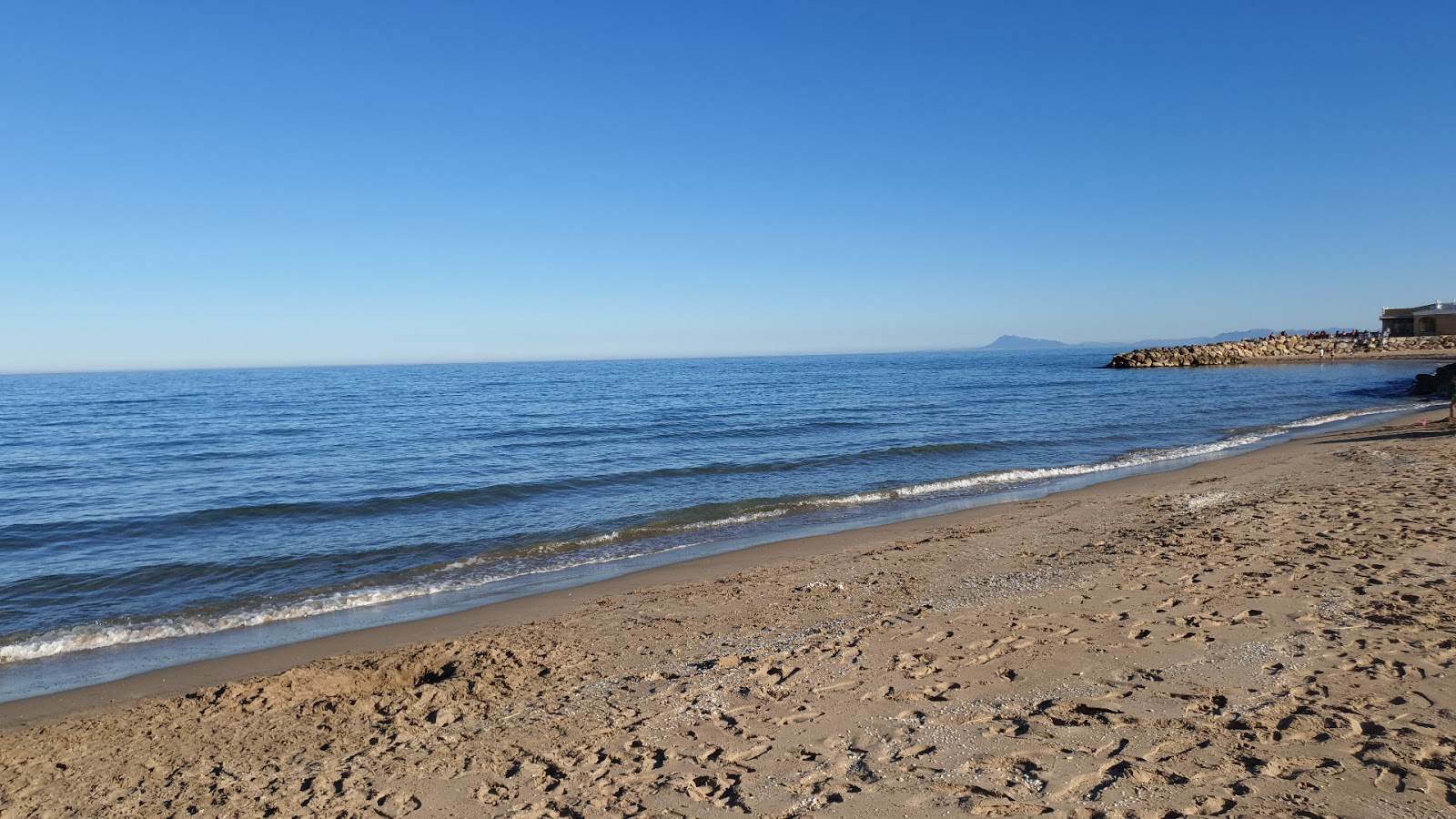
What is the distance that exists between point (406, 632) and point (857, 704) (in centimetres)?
544

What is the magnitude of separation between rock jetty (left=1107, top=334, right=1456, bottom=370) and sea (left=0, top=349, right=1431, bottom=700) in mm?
35086

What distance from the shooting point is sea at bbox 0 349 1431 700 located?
9625mm

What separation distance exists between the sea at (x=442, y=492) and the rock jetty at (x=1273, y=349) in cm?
3509

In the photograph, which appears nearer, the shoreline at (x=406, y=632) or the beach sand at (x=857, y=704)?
the beach sand at (x=857, y=704)

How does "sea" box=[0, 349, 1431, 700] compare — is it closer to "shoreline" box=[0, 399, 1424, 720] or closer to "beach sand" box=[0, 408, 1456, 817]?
"shoreline" box=[0, 399, 1424, 720]

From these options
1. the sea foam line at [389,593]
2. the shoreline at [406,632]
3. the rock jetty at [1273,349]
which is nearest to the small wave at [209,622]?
the sea foam line at [389,593]

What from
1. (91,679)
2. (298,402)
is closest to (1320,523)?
(91,679)

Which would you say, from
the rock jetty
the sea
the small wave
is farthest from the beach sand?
the rock jetty

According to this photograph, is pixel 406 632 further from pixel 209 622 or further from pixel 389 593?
pixel 209 622

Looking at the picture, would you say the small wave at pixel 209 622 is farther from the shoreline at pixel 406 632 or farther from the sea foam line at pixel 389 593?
the shoreline at pixel 406 632

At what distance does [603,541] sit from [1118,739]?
30.0ft

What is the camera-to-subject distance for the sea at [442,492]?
379 inches

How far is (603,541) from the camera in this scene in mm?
12695

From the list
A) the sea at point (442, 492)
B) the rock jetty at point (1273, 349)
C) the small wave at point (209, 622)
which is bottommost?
the small wave at point (209, 622)
